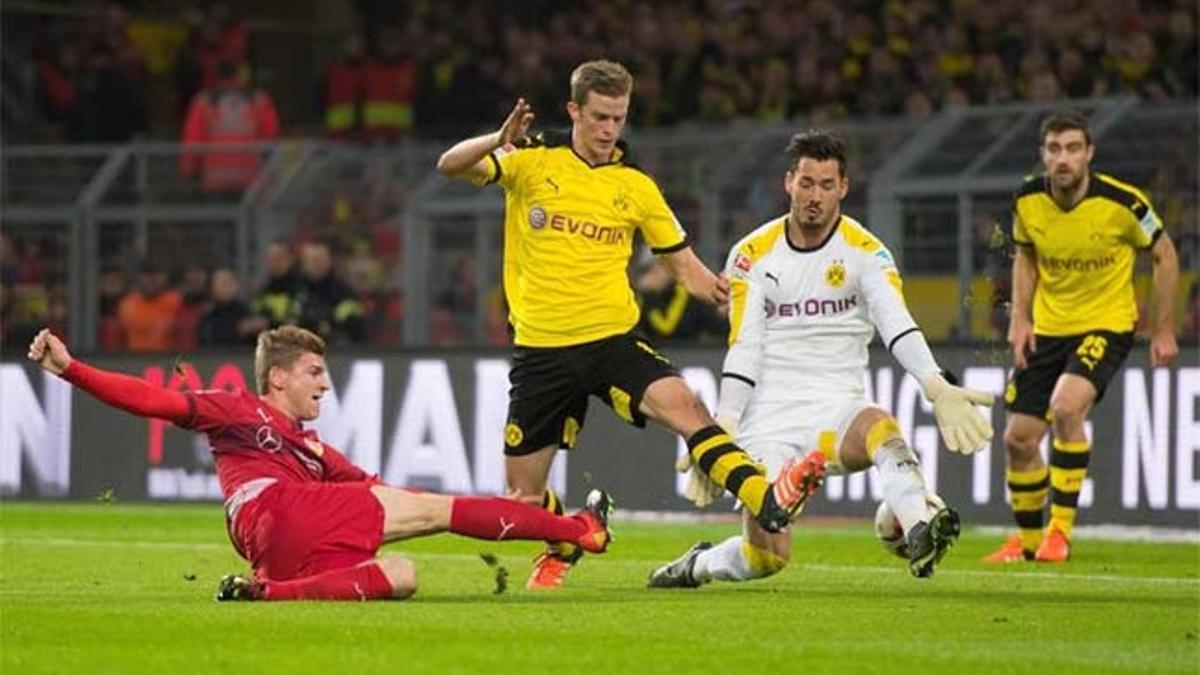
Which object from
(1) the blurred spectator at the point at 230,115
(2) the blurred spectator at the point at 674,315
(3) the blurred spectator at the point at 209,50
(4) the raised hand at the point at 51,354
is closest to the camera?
(4) the raised hand at the point at 51,354

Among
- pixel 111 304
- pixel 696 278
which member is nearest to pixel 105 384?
pixel 696 278

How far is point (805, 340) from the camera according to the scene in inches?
452

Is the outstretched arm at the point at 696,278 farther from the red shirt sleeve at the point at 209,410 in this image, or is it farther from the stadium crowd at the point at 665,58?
the stadium crowd at the point at 665,58

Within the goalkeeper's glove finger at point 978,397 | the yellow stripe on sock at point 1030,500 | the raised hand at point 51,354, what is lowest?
the yellow stripe on sock at point 1030,500

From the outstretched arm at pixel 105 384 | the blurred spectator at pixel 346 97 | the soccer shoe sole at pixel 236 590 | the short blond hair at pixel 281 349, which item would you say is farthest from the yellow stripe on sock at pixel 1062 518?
the blurred spectator at pixel 346 97

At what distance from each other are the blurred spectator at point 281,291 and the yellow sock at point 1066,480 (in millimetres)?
7800

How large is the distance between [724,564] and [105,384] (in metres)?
2.80

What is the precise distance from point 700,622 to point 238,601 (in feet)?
5.80

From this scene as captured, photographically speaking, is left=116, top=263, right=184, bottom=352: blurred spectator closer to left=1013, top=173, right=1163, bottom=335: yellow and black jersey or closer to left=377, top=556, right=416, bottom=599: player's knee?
left=1013, top=173, right=1163, bottom=335: yellow and black jersey

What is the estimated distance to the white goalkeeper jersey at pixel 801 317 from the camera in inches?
448

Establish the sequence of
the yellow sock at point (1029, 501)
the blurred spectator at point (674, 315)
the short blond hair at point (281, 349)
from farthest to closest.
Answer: the blurred spectator at point (674, 315) → the yellow sock at point (1029, 501) → the short blond hair at point (281, 349)

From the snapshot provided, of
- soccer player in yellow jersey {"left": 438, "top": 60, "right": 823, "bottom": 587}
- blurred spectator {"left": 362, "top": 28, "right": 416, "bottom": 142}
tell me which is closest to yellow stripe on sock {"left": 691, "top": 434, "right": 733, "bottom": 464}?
soccer player in yellow jersey {"left": 438, "top": 60, "right": 823, "bottom": 587}

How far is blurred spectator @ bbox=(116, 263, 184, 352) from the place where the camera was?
22.0 metres

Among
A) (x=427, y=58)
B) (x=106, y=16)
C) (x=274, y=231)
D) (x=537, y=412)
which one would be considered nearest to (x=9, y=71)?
(x=106, y=16)
